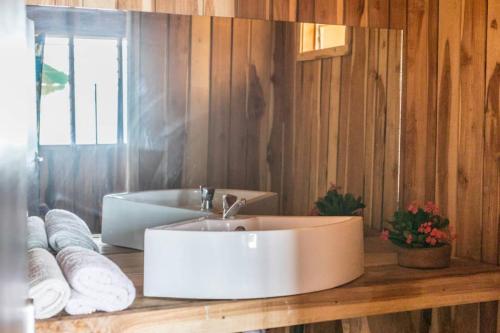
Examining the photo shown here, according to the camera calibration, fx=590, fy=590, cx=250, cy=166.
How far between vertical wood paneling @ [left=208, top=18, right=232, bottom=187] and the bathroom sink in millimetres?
92

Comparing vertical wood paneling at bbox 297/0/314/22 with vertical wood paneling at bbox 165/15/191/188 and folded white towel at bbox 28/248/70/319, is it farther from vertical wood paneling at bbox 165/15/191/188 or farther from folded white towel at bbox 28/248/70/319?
folded white towel at bbox 28/248/70/319

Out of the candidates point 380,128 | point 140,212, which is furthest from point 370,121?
point 140,212

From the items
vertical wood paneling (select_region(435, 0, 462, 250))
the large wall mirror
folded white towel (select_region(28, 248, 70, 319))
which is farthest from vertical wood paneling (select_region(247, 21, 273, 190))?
folded white towel (select_region(28, 248, 70, 319))

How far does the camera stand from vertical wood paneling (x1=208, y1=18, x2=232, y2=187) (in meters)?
1.79

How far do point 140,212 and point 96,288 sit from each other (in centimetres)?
43

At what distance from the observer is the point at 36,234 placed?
152 centimetres

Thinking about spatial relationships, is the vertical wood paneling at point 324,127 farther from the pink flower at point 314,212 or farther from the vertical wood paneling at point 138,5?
the vertical wood paneling at point 138,5

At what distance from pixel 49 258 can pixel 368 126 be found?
116 centimetres

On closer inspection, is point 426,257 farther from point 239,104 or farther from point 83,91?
point 83,91

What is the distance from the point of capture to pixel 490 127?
5.86ft

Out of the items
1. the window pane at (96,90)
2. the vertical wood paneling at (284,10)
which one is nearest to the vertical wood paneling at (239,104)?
the vertical wood paneling at (284,10)

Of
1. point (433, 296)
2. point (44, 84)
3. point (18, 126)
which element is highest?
point (44, 84)

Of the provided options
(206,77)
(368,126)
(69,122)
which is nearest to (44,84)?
(69,122)

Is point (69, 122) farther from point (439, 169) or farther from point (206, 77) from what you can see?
point (439, 169)
